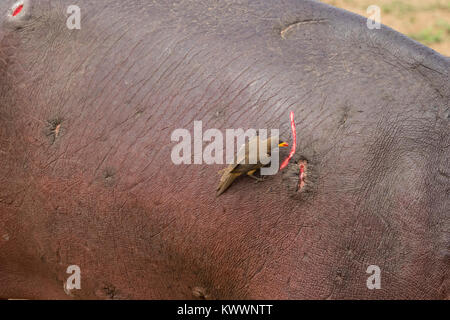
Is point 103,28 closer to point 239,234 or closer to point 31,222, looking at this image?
point 31,222

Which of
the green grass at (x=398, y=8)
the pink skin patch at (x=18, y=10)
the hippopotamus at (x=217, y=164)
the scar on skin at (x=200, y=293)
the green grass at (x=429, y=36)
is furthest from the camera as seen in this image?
the green grass at (x=398, y=8)

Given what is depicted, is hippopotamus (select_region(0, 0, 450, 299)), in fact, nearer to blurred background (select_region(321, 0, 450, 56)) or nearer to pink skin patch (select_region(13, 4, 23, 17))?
pink skin patch (select_region(13, 4, 23, 17))

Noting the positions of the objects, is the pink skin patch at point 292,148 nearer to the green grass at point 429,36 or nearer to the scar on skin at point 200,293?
the scar on skin at point 200,293

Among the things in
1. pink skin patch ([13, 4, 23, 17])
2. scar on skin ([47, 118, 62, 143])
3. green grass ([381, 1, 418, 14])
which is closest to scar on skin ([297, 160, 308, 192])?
scar on skin ([47, 118, 62, 143])

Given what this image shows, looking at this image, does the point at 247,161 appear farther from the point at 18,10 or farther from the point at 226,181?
the point at 18,10

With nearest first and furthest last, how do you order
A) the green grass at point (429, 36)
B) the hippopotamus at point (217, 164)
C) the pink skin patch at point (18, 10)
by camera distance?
the hippopotamus at point (217, 164) < the pink skin patch at point (18, 10) < the green grass at point (429, 36)

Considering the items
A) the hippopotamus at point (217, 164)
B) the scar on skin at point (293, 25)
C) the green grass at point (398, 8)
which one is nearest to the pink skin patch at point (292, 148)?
the hippopotamus at point (217, 164)

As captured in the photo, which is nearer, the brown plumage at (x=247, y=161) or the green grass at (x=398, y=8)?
the brown plumage at (x=247, y=161)
